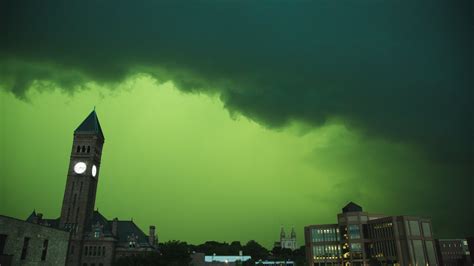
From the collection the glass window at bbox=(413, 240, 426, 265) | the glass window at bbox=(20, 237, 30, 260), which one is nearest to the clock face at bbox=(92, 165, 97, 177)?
the glass window at bbox=(20, 237, 30, 260)

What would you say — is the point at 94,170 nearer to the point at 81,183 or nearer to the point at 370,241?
the point at 81,183

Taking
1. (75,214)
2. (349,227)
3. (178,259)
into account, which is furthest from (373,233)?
(75,214)

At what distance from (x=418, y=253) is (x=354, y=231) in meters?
27.9

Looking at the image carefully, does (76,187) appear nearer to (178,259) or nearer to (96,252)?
(96,252)

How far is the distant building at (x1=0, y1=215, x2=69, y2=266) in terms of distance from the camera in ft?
193

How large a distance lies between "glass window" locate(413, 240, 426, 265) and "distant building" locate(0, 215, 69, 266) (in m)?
128

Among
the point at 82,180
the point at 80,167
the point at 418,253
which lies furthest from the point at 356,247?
the point at 80,167

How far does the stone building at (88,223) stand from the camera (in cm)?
10581

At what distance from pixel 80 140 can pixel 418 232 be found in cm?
13501

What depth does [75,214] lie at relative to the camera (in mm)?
109250

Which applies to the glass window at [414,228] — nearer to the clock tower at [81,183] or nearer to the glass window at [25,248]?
the clock tower at [81,183]

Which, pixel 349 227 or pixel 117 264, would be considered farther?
pixel 349 227

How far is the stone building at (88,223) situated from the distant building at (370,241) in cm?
8767

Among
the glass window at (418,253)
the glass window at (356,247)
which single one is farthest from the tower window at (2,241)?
the glass window at (418,253)
